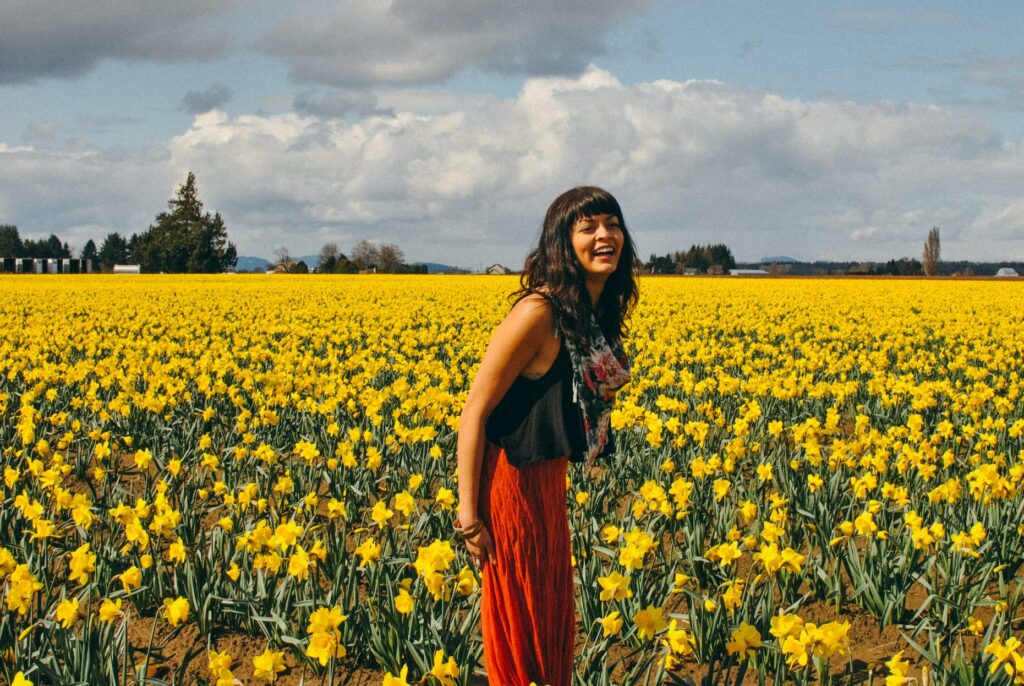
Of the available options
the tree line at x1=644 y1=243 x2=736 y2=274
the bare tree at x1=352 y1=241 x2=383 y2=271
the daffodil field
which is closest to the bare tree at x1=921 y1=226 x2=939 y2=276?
the tree line at x1=644 y1=243 x2=736 y2=274

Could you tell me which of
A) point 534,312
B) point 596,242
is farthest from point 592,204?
point 534,312

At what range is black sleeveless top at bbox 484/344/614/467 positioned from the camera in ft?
9.84

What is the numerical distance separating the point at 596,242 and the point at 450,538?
271 cm

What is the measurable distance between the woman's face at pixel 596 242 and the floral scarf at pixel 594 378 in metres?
0.19

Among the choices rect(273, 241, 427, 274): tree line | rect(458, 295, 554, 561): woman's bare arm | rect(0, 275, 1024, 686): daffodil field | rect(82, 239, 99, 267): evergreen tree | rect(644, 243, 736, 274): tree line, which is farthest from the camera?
rect(82, 239, 99, 267): evergreen tree

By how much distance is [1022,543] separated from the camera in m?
5.16

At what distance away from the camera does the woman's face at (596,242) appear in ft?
9.62

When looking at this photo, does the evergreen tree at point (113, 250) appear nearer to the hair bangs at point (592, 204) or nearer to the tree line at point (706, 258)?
the tree line at point (706, 258)

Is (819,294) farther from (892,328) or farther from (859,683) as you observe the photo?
(859,683)

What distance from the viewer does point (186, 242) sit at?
293 feet

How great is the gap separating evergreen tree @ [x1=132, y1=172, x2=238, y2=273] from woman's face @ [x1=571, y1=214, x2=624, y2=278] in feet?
285

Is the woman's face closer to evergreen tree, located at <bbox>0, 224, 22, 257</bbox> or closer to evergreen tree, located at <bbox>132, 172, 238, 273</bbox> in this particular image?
evergreen tree, located at <bbox>132, 172, 238, 273</bbox>

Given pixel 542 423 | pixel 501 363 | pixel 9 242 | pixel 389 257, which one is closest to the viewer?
pixel 501 363

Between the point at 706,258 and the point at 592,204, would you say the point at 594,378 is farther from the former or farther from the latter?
the point at 706,258
